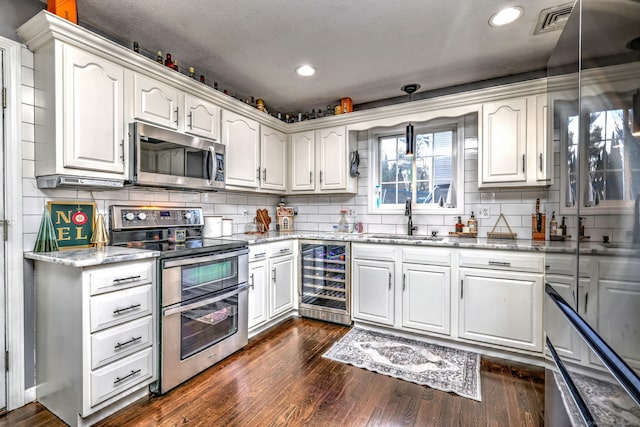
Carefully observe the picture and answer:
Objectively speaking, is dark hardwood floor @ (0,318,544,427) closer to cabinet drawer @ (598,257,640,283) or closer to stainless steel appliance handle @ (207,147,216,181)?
cabinet drawer @ (598,257,640,283)

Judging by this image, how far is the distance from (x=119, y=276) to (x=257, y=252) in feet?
3.90

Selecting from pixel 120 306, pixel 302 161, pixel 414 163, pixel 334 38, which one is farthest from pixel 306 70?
pixel 120 306

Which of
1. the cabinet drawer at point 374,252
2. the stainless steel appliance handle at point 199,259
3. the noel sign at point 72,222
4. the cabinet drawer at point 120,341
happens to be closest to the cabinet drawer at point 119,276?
the stainless steel appliance handle at point 199,259

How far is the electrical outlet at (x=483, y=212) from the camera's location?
117 inches

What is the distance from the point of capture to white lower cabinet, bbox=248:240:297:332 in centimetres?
271

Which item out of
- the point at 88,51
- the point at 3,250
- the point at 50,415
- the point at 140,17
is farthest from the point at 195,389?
the point at 140,17

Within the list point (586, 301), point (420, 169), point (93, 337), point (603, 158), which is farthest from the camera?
point (420, 169)

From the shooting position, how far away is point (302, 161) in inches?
144

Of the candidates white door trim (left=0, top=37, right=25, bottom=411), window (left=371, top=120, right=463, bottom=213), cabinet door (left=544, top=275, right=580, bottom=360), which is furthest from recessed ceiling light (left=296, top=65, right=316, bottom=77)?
cabinet door (left=544, top=275, right=580, bottom=360)

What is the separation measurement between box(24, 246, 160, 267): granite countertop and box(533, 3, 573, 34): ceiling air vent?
2.94 meters

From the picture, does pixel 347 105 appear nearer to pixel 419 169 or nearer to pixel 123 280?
pixel 419 169

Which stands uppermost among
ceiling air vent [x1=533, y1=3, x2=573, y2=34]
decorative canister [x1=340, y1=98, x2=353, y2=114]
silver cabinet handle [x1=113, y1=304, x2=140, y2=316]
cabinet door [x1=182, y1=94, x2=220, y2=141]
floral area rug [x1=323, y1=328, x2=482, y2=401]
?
ceiling air vent [x1=533, y1=3, x2=573, y2=34]

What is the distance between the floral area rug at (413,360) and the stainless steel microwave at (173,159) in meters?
1.78

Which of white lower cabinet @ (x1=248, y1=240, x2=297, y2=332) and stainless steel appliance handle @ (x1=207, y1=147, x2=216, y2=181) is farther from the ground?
stainless steel appliance handle @ (x1=207, y1=147, x2=216, y2=181)
